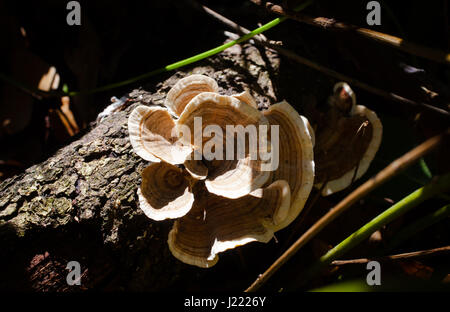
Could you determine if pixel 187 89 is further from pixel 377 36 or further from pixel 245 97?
pixel 377 36

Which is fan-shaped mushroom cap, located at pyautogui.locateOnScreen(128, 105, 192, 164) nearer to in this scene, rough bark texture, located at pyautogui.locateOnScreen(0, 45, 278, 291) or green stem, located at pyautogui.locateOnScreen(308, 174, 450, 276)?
rough bark texture, located at pyautogui.locateOnScreen(0, 45, 278, 291)

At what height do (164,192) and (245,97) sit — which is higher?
(245,97)

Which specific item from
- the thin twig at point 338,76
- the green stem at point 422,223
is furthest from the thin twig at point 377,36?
the green stem at point 422,223

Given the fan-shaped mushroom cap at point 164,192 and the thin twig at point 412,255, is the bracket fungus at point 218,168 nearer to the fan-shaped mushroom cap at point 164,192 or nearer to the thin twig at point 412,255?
the fan-shaped mushroom cap at point 164,192

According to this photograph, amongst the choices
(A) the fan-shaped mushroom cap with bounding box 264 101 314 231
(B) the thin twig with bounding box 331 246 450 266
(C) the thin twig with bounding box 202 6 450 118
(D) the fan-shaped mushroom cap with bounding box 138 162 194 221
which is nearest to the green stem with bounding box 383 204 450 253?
(B) the thin twig with bounding box 331 246 450 266

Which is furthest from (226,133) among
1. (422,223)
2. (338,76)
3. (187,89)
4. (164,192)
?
(422,223)

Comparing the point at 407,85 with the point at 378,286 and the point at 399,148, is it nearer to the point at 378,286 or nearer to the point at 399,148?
the point at 399,148

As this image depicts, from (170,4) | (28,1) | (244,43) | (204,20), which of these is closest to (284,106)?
(244,43)
